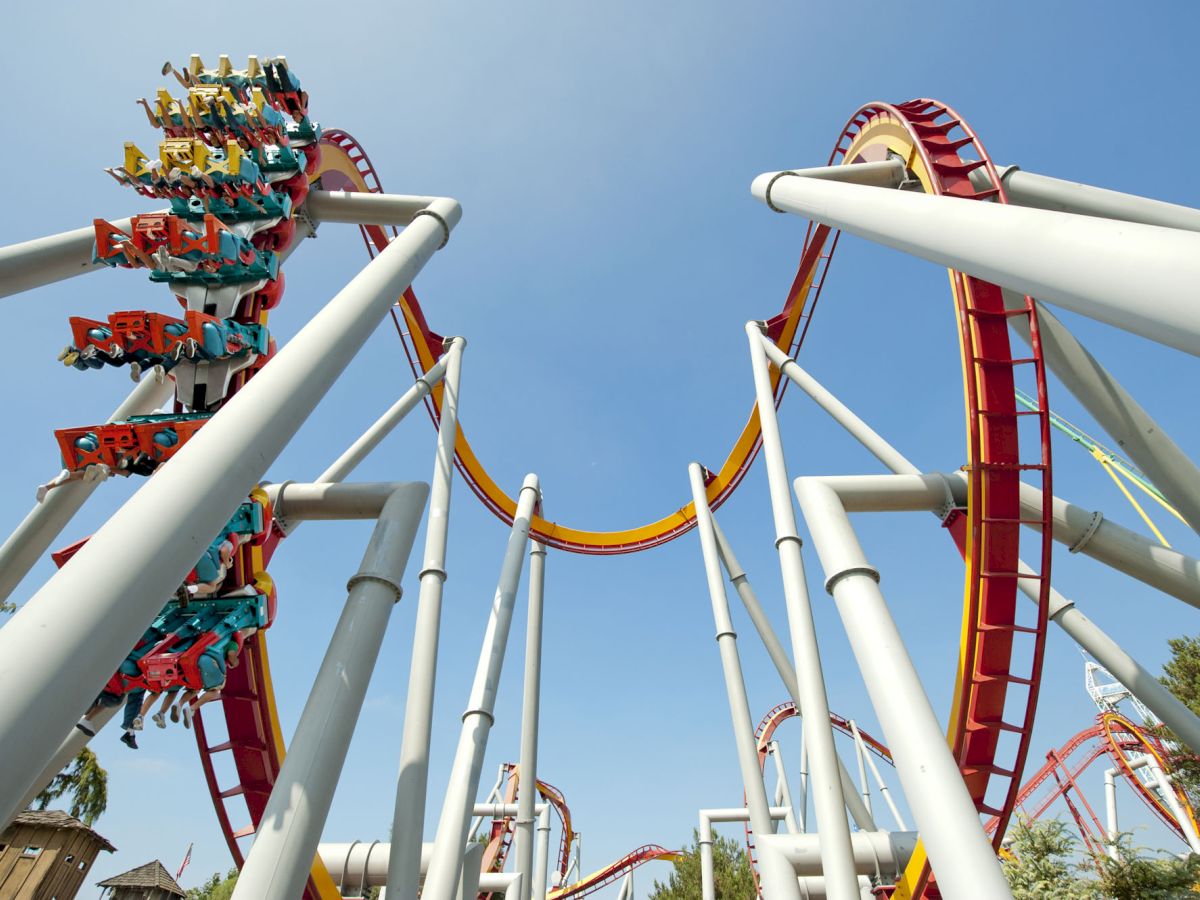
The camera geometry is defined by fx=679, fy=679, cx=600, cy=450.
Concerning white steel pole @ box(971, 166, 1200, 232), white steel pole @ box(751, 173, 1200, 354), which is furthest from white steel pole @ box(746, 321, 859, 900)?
white steel pole @ box(751, 173, 1200, 354)

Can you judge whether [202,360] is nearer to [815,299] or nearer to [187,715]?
[187,715]

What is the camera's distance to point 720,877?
18.9 meters

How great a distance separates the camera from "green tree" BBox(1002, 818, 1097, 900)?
31.9 feet

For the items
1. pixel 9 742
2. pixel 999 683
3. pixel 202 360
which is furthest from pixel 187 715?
pixel 999 683

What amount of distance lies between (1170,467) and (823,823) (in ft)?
11.4

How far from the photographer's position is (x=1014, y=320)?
18.3ft

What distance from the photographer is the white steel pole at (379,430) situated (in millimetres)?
5879

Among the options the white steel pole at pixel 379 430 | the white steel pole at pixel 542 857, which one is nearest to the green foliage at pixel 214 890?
the white steel pole at pixel 542 857

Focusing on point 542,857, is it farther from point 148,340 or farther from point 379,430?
point 148,340

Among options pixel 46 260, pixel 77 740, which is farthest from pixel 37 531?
pixel 46 260

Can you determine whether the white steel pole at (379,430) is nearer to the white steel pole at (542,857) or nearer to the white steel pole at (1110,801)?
the white steel pole at (542,857)

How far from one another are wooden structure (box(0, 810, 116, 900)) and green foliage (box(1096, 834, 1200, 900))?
1596 cm

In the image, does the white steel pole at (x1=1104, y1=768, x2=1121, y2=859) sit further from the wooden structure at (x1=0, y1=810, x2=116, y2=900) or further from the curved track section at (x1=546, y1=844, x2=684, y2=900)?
the wooden structure at (x1=0, y1=810, x2=116, y2=900)

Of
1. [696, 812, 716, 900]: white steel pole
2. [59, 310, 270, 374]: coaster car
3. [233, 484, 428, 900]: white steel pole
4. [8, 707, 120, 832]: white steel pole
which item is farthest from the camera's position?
[696, 812, 716, 900]: white steel pole
